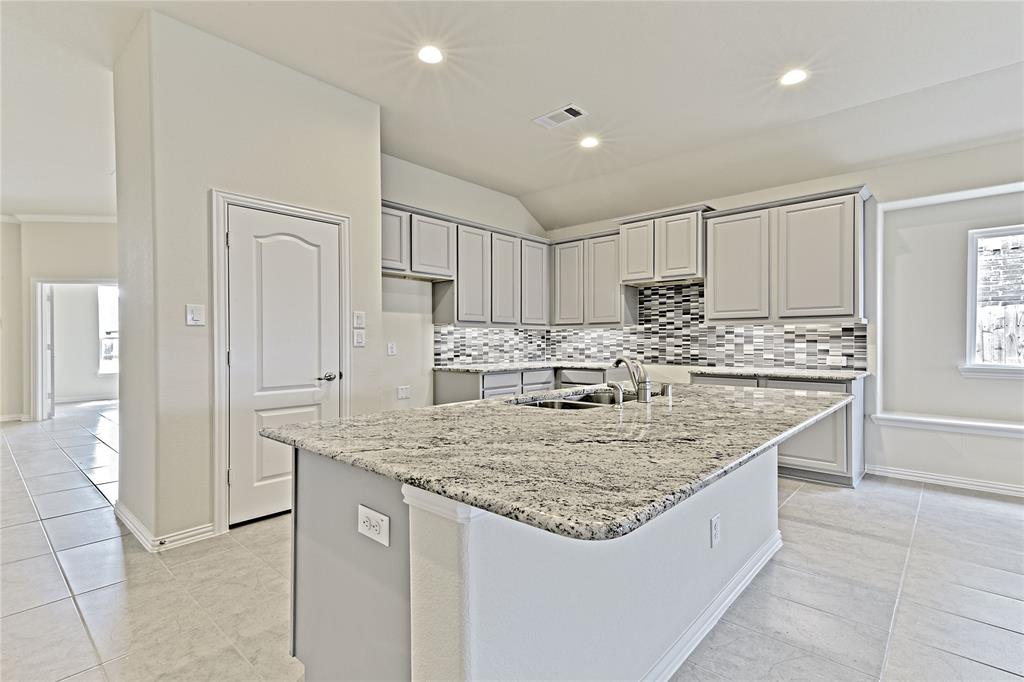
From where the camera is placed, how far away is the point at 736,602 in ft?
6.92

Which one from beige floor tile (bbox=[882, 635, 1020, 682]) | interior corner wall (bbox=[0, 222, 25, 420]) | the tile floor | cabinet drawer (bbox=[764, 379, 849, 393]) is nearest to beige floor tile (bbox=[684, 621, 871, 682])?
the tile floor

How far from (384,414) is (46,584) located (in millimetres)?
1933

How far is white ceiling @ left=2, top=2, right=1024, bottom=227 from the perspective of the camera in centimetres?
258

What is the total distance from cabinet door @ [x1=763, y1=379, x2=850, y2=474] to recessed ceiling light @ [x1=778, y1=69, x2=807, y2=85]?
2.14 meters

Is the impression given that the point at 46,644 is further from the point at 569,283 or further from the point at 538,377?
the point at 569,283

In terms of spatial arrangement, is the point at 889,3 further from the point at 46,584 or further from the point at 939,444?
the point at 46,584

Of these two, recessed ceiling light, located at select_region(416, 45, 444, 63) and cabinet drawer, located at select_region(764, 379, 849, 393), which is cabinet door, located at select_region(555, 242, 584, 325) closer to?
cabinet drawer, located at select_region(764, 379, 849, 393)

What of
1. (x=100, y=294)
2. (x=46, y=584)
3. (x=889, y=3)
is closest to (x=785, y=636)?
(x=889, y=3)

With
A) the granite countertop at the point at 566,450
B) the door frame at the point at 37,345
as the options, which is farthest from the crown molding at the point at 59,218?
the granite countertop at the point at 566,450

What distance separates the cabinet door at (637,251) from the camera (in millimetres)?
4898

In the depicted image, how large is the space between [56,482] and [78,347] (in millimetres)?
6927

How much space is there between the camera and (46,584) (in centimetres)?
227

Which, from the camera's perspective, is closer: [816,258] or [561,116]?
[561,116]

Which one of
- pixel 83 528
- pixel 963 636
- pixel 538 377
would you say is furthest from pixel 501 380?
pixel 963 636
